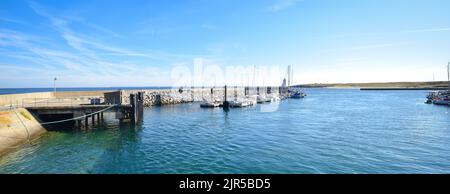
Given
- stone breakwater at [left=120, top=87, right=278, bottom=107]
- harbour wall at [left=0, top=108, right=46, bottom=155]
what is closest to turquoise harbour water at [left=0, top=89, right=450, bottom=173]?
harbour wall at [left=0, top=108, right=46, bottom=155]

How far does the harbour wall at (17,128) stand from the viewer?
67.9ft

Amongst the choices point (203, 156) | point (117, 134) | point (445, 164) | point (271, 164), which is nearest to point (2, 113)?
point (117, 134)

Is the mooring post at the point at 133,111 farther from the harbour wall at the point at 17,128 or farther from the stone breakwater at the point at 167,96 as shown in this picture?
the stone breakwater at the point at 167,96

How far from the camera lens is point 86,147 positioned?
70.1 feet

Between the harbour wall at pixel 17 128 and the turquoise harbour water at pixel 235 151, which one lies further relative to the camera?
the harbour wall at pixel 17 128

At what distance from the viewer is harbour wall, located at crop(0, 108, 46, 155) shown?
20.7 metres

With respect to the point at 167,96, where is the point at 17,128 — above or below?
below

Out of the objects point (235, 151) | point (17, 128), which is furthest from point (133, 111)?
point (235, 151)

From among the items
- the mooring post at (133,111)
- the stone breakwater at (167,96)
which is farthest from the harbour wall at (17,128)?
the stone breakwater at (167,96)

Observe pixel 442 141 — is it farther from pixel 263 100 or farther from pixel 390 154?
pixel 263 100

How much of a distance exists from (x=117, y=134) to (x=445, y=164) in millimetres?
28758

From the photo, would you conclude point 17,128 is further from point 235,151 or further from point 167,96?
→ point 167,96

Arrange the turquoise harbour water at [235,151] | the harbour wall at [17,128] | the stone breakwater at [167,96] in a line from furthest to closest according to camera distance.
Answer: the stone breakwater at [167,96] → the harbour wall at [17,128] → the turquoise harbour water at [235,151]

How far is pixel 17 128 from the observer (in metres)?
23.3
